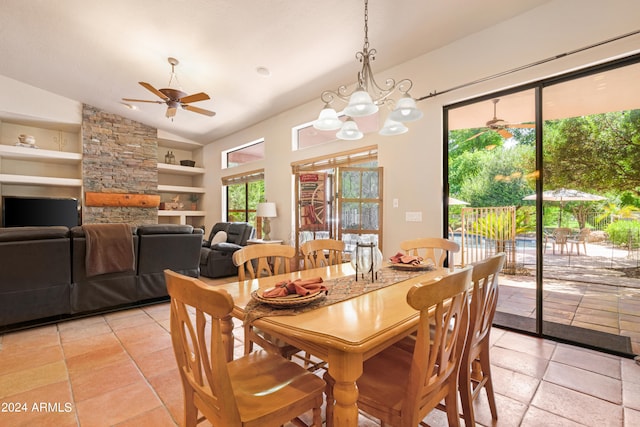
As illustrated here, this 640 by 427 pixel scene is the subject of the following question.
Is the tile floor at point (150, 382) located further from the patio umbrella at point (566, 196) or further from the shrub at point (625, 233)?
the patio umbrella at point (566, 196)

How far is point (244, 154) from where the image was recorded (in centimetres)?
698

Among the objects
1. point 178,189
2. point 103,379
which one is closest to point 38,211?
point 178,189

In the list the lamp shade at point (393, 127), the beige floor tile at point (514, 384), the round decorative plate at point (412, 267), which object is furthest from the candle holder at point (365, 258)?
the beige floor tile at point (514, 384)

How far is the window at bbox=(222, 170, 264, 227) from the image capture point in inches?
269

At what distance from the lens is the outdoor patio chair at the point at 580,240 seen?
8.63 ft

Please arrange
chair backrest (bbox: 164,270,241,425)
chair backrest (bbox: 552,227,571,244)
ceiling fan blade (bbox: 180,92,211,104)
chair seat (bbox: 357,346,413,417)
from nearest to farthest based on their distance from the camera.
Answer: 1. chair backrest (bbox: 164,270,241,425)
2. chair seat (bbox: 357,346,413,417)
3. chair backrest (bbox: 552,227,571,244)
4. ceiling fan blade (bbox: 180,92,211,104)

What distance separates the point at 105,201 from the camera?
641cm

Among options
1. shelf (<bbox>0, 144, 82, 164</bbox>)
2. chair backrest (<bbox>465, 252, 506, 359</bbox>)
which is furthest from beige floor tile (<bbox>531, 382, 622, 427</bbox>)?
shelf (<bbox>0, 144, 82, 164</bbox>)

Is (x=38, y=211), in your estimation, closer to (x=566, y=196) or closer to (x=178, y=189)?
(x=178, y=189)

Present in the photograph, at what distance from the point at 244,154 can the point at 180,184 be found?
2704 millimetres

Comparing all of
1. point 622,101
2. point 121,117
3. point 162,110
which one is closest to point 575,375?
point 622,101

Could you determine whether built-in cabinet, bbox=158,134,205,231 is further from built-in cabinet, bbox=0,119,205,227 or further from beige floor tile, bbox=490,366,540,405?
beige floor tile, bbox=490,366,540,405

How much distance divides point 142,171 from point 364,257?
23.4 feet

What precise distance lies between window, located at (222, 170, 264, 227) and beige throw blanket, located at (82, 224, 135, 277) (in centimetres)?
360
